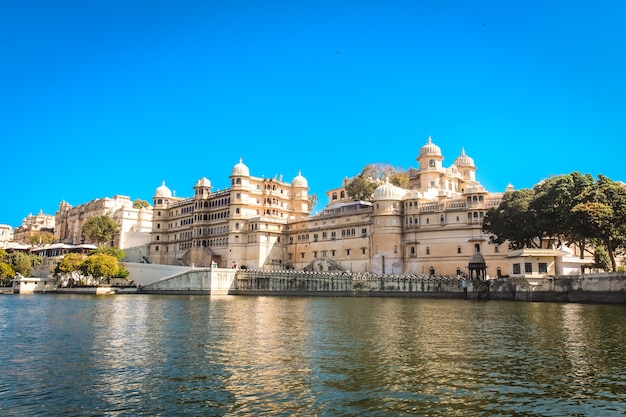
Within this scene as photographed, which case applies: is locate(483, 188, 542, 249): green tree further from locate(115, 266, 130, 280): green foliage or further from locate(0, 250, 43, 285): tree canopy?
locate(0, 250, 43, 285): tree canopy

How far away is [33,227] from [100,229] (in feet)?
210

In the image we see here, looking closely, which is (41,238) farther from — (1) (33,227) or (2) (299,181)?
(2) (299,181)

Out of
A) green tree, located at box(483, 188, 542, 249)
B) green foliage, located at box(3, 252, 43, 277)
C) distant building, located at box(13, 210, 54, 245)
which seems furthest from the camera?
distant building, located at box(13, 210, 54, 245)

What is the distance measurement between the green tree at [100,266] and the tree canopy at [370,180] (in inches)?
1562

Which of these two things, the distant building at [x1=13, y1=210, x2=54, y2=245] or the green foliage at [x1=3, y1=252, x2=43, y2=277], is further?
the distant building at [x1=13, y1=210, x2=54, y2=245]

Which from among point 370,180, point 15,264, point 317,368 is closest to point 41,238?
point 15,264

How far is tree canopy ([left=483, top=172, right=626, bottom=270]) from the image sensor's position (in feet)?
163

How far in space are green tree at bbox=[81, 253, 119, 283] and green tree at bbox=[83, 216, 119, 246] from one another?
21.8 m

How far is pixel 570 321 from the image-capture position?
34.4 m

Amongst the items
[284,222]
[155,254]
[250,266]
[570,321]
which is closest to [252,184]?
[284,222]

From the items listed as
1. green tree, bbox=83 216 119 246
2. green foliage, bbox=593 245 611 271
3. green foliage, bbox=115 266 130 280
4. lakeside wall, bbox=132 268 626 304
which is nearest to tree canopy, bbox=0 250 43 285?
green tree, bbox=83 216 119 246

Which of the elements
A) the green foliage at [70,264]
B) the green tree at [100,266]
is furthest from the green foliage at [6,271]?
the green tree at [100,266]

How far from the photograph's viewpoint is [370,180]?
97.9 m

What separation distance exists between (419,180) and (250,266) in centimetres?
3032
